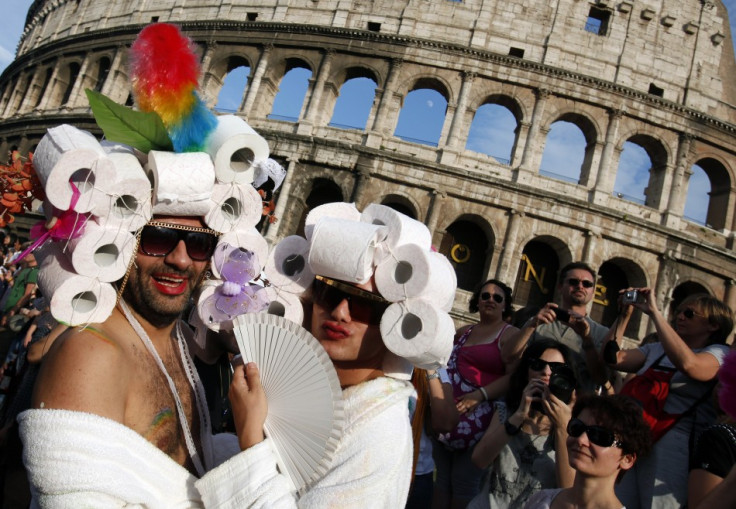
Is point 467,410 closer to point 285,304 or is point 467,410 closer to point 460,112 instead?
point 285,304

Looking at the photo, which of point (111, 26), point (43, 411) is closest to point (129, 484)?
point (43, 411)

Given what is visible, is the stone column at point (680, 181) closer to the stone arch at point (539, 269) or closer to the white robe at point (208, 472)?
the stone arch at point (539, 269)

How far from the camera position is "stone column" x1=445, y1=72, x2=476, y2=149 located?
17844 millimetres

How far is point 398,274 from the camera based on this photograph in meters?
1.86

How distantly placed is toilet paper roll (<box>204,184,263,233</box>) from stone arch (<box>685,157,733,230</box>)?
69.5ft

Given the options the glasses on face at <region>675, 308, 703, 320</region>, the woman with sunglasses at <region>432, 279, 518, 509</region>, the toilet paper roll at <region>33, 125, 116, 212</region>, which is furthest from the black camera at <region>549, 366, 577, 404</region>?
the toilet paper roll at <region>33, 125, 116, 212</region>

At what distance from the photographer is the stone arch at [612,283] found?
17500mm

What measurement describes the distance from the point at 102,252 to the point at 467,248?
55.7 feet

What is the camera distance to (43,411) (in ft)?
4.47

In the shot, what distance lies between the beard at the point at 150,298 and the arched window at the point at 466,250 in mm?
16160

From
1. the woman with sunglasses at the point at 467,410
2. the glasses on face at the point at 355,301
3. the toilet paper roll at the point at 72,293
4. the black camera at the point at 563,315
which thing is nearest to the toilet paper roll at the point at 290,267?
the glasses on face at the point at 355,301

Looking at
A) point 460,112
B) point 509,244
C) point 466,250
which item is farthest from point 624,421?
point 460,112

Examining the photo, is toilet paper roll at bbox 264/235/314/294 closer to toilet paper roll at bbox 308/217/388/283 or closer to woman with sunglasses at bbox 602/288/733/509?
toilet paper roll at bbox 308/217/388/283

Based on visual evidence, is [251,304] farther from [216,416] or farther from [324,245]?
[216,416]
